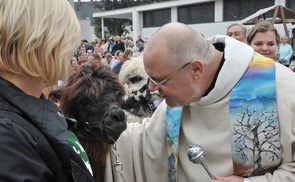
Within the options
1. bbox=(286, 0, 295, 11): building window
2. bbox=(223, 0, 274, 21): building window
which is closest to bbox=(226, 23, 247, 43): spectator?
bbox=(286, 0, 295, 11): building window

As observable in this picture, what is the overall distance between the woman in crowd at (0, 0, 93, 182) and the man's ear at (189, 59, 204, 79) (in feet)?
3.07

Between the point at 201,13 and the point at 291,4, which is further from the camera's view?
the point at 201,13

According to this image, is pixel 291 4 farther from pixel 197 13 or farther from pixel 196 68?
pixel 196 68

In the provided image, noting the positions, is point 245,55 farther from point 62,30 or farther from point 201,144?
point 62,30

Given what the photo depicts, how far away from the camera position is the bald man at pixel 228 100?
1.85 m

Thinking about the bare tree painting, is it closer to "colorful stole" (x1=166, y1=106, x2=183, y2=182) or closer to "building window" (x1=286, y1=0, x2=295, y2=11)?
"colorful stole" (x1=166, y1=106, x2=183, y2=182)

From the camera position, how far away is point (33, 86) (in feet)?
3.60

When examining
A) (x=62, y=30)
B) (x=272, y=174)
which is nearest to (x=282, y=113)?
(x=272, y=174)

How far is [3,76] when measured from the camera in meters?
1.04

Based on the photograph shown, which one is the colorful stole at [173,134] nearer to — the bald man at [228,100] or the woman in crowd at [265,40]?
the bald man at [228,100]

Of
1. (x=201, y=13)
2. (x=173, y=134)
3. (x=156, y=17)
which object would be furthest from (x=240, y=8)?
(x=173, y=134)

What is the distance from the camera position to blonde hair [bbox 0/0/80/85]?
970 millimetres

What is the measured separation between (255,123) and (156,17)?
85.1 feet

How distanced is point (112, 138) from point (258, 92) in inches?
37.0
